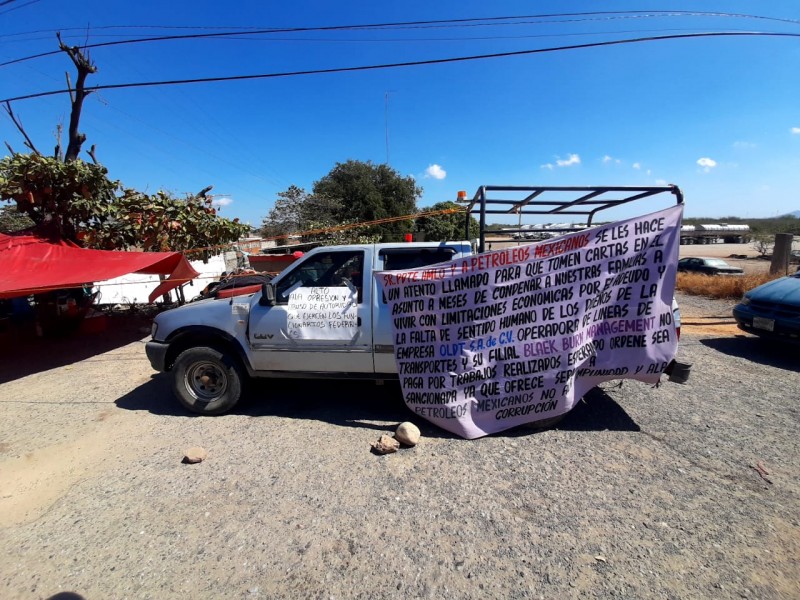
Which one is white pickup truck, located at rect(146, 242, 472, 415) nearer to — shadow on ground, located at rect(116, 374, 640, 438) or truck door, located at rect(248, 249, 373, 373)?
truck door, located at rect(248, 249, 373, 373)

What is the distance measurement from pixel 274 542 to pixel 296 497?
422 millimetres

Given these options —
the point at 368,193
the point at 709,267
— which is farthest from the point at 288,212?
the point at 709,267

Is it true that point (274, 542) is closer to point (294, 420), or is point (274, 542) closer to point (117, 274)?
point (294, 420)

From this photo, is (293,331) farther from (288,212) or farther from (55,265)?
(288,212)

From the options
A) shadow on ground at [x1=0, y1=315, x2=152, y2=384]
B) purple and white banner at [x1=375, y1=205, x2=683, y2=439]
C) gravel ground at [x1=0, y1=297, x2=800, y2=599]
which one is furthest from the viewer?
shadow on ground at [x1=0, y1=315, x2=152, y2=384]

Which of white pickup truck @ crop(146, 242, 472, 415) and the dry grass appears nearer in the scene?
white pickup truck @ crop(146, 242, 472, 415)

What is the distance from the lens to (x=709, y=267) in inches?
794

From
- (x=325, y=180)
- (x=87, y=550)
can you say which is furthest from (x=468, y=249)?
(x=325, y=180)

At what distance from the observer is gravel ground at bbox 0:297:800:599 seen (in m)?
2.12

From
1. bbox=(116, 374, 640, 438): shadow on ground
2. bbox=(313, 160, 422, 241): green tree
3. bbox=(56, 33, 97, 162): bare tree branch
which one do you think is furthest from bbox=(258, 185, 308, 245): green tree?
bbox=(116, 374, 640, 438): shadow on ground

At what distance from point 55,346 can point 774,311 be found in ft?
42.5

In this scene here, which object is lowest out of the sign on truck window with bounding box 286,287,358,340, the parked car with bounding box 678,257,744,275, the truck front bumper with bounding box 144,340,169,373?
the parked car with bounding box 678,257,744,275

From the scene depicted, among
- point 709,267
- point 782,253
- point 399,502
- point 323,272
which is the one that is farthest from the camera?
point 709,267

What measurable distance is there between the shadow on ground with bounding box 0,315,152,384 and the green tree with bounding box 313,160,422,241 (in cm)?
2688
